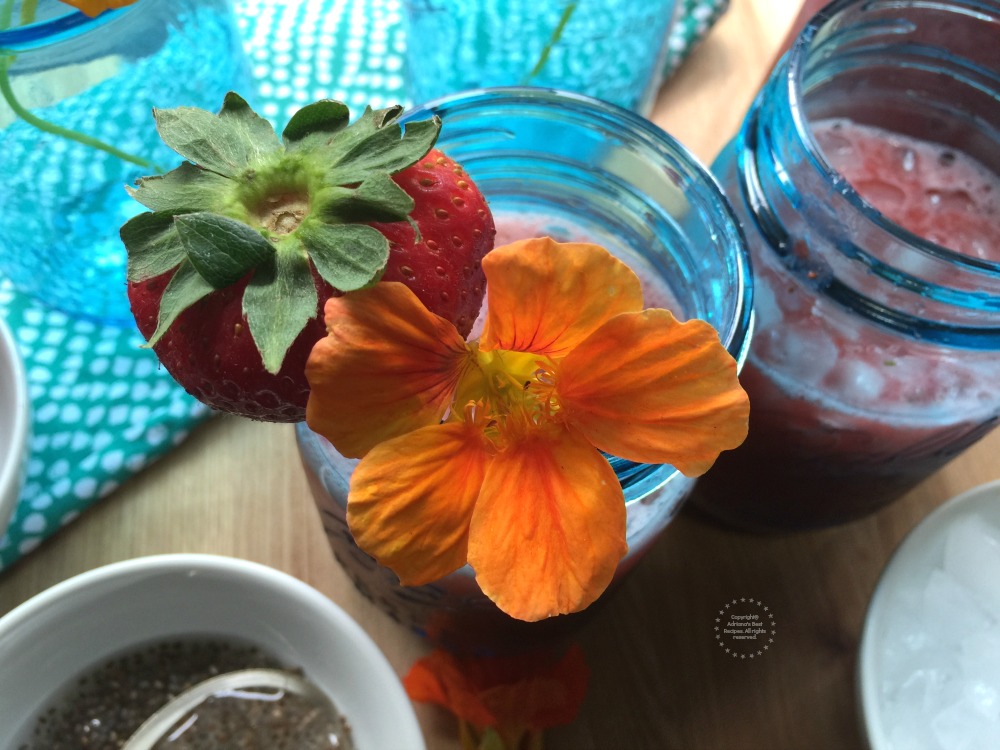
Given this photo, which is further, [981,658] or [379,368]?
[981,658]

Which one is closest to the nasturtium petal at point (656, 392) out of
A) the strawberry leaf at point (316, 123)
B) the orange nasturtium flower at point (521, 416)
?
the orange nasturtium flower at point (521, 416)

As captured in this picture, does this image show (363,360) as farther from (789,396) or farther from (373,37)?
(373,37)

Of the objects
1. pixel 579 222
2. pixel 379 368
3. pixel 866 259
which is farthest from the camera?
pixel 579 222

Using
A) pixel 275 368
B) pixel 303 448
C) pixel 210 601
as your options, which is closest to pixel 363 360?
pixel 275 368

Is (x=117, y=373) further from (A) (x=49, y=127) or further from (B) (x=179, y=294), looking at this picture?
(B) (x=179, y=294)

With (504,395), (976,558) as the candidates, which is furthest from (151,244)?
(976,558)

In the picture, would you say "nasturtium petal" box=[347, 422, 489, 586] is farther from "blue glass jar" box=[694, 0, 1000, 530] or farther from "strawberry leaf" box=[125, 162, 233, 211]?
"blue glass jar" box=[694, 0, 1000, 530]

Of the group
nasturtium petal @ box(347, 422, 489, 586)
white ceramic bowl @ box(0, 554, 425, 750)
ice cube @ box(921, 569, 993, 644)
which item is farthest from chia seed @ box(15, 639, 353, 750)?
ice cube @ box(921, 569, 993, 644)
